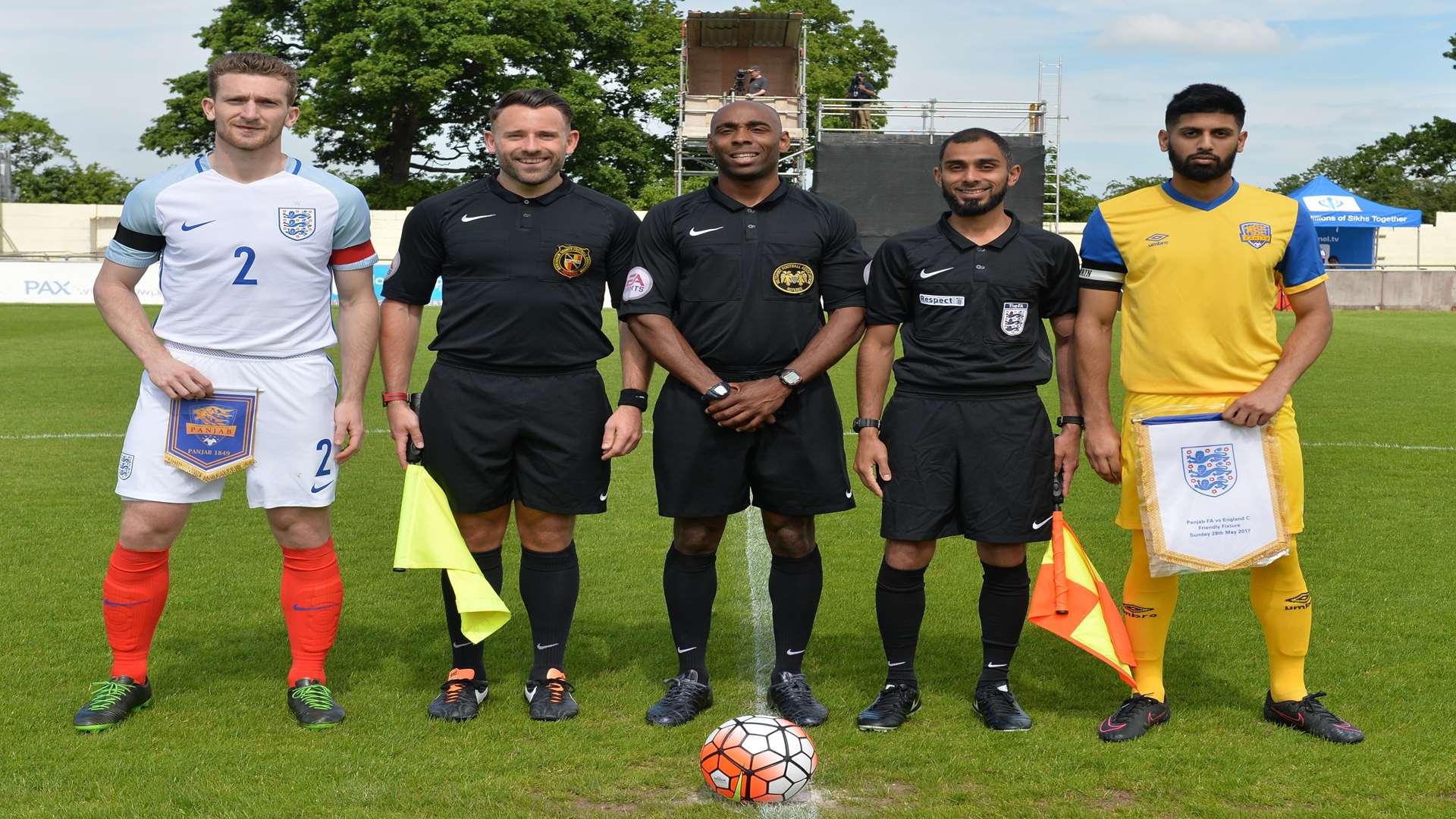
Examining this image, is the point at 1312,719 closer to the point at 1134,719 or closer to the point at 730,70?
the point at 1134,719

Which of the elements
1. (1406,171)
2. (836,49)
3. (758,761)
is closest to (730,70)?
(836,49)

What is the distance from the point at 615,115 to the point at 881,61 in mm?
12198

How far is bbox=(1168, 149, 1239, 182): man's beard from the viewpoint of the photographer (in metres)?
3.98

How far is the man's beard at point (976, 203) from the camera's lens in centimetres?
410

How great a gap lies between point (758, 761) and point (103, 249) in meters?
43.1

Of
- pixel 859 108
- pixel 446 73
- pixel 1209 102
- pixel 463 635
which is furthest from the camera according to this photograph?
pixel 446 73

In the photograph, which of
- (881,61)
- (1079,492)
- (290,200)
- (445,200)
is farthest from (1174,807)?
(881,61)

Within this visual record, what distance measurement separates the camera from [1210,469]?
408 cm

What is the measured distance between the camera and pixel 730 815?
356cm

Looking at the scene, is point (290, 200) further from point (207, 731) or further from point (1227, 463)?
point (1227, 463)

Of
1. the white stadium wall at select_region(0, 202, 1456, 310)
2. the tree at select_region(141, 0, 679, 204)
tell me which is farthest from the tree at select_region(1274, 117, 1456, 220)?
the tree at select_region(141, 0, 679, 204)

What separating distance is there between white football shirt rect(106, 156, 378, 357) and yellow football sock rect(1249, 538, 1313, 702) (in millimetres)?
3090

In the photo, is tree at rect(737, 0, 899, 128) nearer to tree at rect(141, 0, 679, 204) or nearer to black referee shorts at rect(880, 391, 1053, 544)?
tree at rect(141, 0, 679, 204)

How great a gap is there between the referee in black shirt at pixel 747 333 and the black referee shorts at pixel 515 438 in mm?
236
